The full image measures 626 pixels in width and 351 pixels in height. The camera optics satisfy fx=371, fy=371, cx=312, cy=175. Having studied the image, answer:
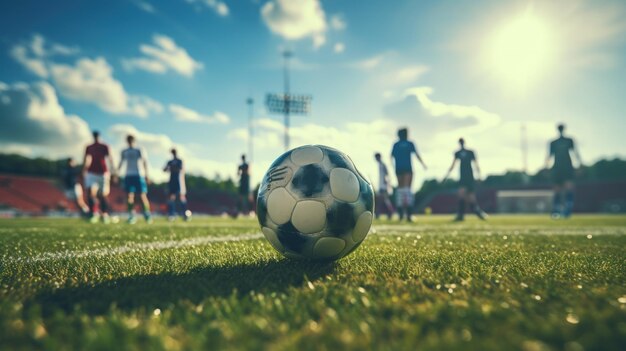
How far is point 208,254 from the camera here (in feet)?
10.7

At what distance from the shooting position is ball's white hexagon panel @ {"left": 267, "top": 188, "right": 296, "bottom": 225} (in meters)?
2.55

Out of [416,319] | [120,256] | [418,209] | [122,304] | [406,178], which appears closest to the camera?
[416,319]

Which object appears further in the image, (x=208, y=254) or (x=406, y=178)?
(x=406, y=178)

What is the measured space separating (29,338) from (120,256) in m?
2.03

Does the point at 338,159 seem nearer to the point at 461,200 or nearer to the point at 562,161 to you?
the point at 461,200

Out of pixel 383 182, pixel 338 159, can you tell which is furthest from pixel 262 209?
pixel 383 182

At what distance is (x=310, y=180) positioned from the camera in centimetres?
256

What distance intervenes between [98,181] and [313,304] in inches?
396

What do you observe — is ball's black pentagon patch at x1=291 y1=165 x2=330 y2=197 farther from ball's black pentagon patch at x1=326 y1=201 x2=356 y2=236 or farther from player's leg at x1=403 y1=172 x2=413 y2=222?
player's leg at x1=403 y1=172 x2=413 y2=222

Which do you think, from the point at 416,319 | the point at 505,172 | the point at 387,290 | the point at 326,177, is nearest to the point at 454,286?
the point at 387,290

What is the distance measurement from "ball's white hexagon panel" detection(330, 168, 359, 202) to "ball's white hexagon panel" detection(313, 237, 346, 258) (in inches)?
11.4

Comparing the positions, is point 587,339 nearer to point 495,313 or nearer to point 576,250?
point 495,313

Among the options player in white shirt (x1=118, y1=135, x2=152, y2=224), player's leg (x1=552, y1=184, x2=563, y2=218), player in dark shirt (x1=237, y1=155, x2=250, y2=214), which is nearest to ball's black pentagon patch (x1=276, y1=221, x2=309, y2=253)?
player in white shirt (x1=118, y1=135, x2=152, y2=224)

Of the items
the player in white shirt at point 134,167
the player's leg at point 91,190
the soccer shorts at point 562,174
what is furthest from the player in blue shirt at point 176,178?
the soccer shorts at point 562,174
